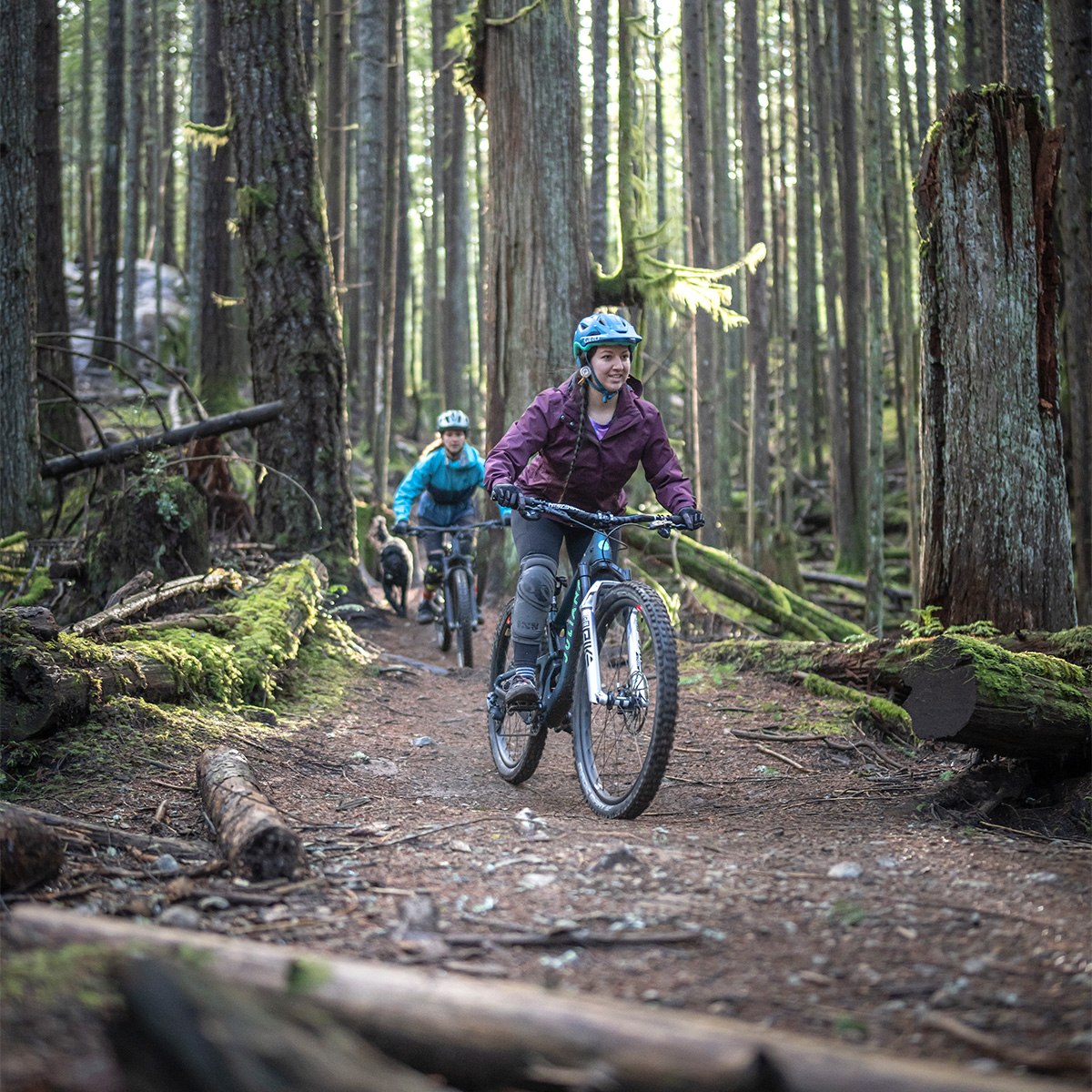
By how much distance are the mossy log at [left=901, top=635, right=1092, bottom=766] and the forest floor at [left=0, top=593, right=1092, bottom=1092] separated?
0.36 m

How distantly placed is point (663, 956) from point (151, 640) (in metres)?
3.90

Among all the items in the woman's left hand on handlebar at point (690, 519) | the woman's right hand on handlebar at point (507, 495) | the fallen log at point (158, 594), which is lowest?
the fallen log at point (158, 594)

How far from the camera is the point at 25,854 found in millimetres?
2969

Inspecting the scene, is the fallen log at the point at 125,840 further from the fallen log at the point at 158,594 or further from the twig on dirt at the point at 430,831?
the fallen log at the point at 158,594

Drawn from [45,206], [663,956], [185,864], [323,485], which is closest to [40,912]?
[185,864]

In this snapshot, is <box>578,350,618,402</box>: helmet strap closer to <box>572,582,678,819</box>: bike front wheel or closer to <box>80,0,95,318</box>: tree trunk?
<box>572,582,678,819</box>: bike front wheel

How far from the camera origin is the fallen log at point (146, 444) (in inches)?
337

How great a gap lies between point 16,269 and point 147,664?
4.47 metres

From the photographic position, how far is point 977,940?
2717 millimetres

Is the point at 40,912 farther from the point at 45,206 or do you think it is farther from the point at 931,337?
the point at 45,206

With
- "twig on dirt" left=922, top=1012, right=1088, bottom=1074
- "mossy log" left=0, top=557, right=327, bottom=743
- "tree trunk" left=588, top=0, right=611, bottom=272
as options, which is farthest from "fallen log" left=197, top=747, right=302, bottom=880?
"tree trunk" left=588, top=0, right=611, bottom=272

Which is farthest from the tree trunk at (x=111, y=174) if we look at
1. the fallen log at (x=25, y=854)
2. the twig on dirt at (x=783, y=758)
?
the fallen log at (x=25, y=854)

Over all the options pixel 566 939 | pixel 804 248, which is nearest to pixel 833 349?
pixel 804 248

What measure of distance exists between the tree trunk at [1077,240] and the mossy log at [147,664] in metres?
7.11
